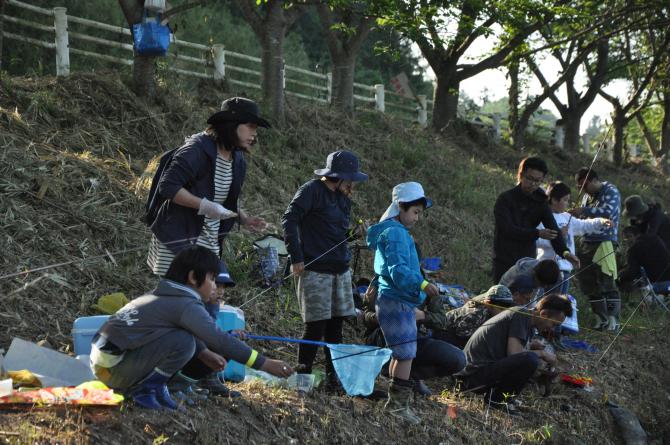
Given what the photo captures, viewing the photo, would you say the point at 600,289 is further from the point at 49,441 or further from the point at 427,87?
the point at 427,87

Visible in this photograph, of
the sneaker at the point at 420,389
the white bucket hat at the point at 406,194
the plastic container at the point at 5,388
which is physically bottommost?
the sneaker at the point at 420,389

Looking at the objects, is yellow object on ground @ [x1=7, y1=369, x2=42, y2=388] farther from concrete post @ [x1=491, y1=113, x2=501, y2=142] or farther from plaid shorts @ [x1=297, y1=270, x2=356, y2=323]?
concrete post @ [x1=491, y1=113, x2=501, y2=142]

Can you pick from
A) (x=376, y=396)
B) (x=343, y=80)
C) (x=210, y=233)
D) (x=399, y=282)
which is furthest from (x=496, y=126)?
(x=210, y=233)

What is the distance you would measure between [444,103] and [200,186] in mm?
14098

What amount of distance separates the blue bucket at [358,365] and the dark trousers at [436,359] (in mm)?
594

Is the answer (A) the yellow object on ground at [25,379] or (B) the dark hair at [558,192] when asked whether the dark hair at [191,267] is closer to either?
(A) the yellow object on ground at [25,379]

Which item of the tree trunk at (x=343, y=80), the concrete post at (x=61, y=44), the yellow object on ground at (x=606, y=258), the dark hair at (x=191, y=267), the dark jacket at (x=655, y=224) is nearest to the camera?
the dark hair at (x=191, y=267)

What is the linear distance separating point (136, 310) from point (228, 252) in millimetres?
4421

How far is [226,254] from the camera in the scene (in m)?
9.46

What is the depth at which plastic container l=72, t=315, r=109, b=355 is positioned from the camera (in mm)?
6086

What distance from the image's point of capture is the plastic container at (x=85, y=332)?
6086 mm

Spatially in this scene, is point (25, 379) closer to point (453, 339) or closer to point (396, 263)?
point (396, 263)

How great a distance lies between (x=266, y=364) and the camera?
513 cm

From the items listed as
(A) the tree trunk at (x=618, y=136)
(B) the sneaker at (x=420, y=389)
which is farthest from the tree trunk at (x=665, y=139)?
(B) the sneaker at (x=420, y=389)
